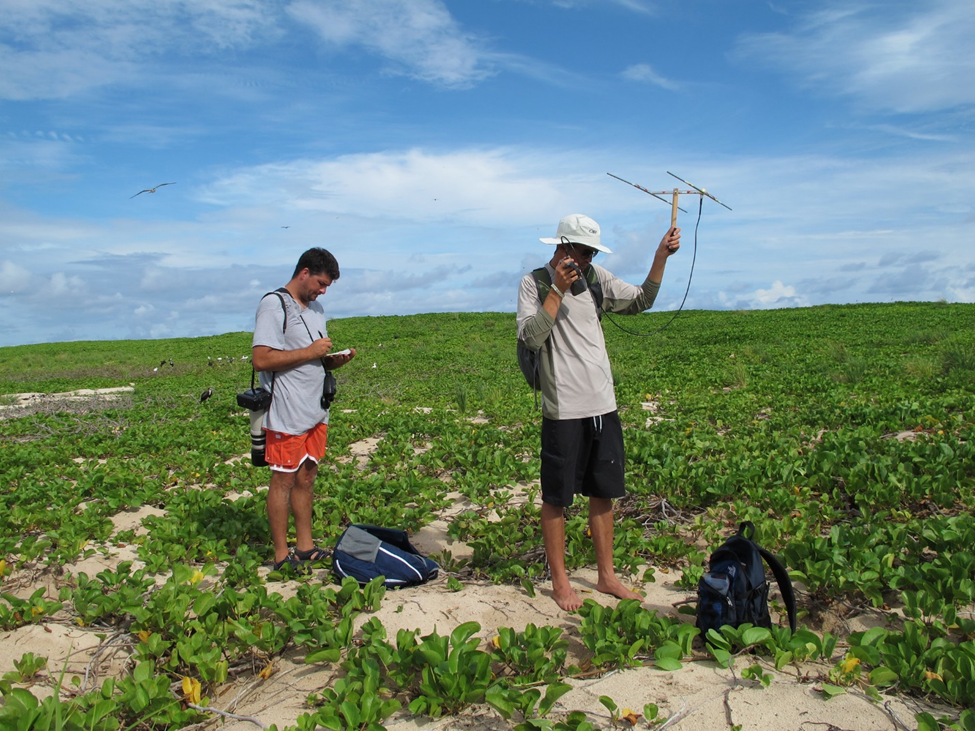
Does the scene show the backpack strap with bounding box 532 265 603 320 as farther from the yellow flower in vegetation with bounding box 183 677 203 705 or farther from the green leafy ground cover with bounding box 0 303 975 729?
the yellow flower in vegetation with bounding box 183 677 203 705

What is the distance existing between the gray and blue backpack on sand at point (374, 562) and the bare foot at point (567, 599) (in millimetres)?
878

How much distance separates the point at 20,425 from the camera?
10555mm

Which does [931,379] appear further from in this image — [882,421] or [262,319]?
[262,319]

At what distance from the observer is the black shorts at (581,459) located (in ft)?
12.8

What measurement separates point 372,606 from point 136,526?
2.90 meters

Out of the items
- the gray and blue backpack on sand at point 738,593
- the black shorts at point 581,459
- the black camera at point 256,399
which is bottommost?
the gray and blue backpack on sand at point 738,593

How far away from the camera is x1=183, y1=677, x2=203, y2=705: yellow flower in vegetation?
10.7 feet

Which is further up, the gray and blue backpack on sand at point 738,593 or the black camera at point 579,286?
the black camera at point 579,286

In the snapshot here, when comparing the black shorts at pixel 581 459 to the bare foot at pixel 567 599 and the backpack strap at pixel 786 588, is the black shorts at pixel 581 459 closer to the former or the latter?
the bare foot at pixel 567 599

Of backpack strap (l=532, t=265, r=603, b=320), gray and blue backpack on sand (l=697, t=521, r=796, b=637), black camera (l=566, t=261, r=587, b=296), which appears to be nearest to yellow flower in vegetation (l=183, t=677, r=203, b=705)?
gray and blue backpack on sand (l=697, t=521, r=796, b=637)

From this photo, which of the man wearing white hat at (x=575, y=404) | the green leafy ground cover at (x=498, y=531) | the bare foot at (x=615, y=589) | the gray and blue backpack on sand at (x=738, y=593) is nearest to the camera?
the green leafy ground cover at (x=498, y=531)

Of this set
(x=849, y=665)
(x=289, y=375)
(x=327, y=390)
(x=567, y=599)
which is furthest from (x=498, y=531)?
(x=849, y=665)

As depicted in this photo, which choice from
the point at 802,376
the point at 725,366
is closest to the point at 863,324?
the point at 725,366

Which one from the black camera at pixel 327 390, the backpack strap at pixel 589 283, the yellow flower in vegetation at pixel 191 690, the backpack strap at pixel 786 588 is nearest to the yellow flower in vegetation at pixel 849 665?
the backpack strap at pixel 786 588
